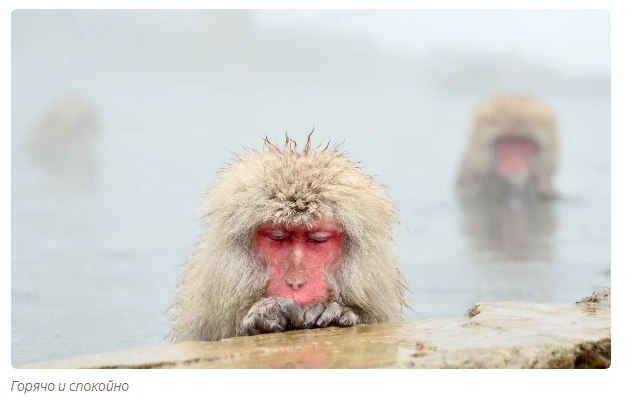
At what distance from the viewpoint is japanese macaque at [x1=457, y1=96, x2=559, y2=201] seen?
36.4 ft

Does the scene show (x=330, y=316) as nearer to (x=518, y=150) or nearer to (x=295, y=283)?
(x=295, y=283)

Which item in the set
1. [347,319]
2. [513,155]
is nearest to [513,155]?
[513,155]

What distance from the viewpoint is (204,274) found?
4254 millimetres

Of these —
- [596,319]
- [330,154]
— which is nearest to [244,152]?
[330,154]

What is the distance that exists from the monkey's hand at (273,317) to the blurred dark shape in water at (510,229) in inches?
159

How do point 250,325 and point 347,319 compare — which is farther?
point 347,319

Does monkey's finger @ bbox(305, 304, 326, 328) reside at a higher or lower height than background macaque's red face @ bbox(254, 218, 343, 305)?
lower

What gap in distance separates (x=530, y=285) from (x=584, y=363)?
318cm

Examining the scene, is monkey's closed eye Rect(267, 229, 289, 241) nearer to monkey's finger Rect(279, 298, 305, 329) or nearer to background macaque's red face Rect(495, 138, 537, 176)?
monkey's finger Rect(279, 298, 305, 329)

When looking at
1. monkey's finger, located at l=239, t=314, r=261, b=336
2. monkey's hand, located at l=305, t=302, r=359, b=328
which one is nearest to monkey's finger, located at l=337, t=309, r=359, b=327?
monkey's hand, located at l=305, t=302, r=359, b=328

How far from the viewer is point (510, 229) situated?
375 inches

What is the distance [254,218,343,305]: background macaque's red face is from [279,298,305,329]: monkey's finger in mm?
63

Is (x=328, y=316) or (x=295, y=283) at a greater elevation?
(x=295, y=283)

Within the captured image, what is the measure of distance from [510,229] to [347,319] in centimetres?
581
